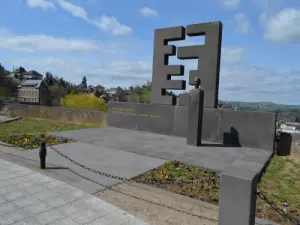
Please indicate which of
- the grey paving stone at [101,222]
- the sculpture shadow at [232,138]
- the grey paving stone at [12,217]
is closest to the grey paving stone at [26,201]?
the grey paving stone at [12,217]

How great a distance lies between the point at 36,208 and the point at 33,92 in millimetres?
85771

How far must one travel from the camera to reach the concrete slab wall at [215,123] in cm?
990

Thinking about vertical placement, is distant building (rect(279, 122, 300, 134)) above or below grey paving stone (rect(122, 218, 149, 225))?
above

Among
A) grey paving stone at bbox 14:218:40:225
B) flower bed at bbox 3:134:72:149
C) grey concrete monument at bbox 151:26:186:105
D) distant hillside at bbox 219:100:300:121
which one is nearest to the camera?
grey paving stone at bbox 14:218:40:225

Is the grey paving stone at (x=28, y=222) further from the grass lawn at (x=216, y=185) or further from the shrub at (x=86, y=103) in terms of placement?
the shrub at (x=86, y=103)

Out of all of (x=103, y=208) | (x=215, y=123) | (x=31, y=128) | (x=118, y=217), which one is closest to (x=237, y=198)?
(x=118, y=217)

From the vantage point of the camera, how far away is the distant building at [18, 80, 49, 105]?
257 feet

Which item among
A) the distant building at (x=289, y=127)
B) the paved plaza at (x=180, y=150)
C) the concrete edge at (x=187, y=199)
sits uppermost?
the distant building at (x=289, y=127)

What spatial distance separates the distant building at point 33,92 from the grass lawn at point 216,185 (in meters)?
78.3

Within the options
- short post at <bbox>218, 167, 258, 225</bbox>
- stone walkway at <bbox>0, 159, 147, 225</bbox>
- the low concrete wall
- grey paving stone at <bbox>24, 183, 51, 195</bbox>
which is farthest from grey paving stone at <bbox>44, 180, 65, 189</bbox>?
the low concrete wall

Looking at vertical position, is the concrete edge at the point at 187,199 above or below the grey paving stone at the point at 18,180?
above

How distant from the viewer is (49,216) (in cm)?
406

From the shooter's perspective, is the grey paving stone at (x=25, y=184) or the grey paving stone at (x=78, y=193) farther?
the grey paving stone at (x=25, y=184)

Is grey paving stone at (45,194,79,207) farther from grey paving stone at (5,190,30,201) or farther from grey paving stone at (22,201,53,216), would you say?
grey paving stone at (5,190,30,201)
